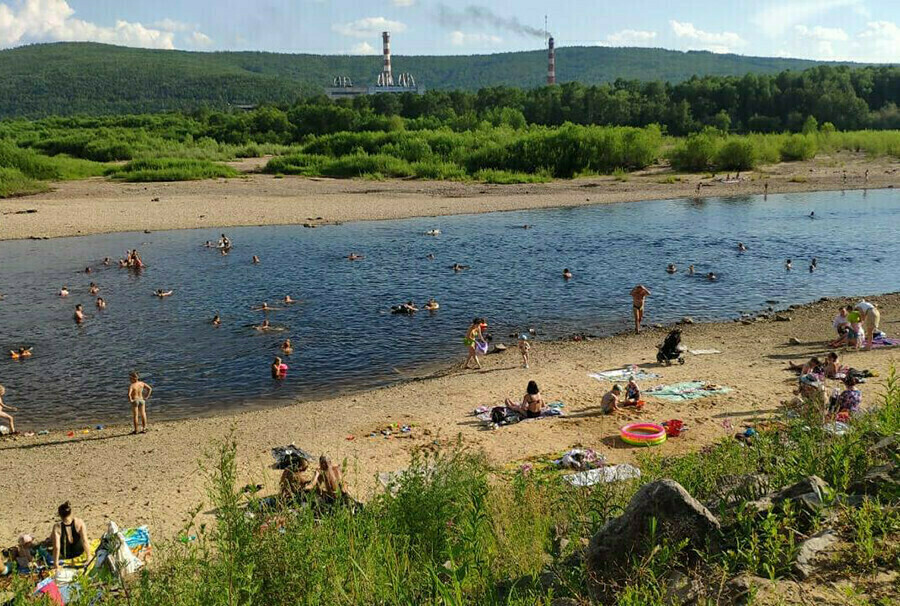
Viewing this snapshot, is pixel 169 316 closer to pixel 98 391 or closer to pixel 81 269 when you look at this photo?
pixel 98 391

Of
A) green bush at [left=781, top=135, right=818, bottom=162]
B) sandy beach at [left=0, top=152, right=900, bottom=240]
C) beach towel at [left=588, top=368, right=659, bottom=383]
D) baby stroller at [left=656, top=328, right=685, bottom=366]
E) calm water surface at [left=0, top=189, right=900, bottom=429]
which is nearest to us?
beach towel at [left=588, top=368, right=659, bottom=383]

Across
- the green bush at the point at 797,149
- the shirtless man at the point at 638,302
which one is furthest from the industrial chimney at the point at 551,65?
the shirtless man at the point at 638,302

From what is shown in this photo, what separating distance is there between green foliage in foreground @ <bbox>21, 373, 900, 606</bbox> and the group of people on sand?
121 inches

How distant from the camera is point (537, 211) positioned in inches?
1984

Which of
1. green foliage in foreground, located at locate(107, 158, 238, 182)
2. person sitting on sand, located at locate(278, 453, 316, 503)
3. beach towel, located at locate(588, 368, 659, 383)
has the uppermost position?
green foliage in foreground, located at locate(107, 158, 238, 182)

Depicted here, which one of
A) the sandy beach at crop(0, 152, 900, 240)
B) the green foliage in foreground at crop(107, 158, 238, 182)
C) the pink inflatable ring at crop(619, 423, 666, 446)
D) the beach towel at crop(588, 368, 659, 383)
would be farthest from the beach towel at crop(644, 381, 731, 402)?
the green foliage in foreground at crop(107, 158, 238, 182)

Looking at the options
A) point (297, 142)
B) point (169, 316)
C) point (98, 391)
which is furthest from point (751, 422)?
point (297, 142)

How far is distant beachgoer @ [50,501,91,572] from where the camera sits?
34.1 ft

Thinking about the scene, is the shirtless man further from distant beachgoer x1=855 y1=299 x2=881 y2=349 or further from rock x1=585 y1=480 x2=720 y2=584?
rock x1=585 y1=480 x2=720 y2=584

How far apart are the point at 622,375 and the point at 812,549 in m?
12.5

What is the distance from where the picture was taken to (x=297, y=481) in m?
11.2

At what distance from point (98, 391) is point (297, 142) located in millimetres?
72798

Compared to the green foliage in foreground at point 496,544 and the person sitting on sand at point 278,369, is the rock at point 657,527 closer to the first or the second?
the green foliage in foreground at point 496,544

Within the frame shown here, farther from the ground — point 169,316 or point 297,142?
point 297,142
